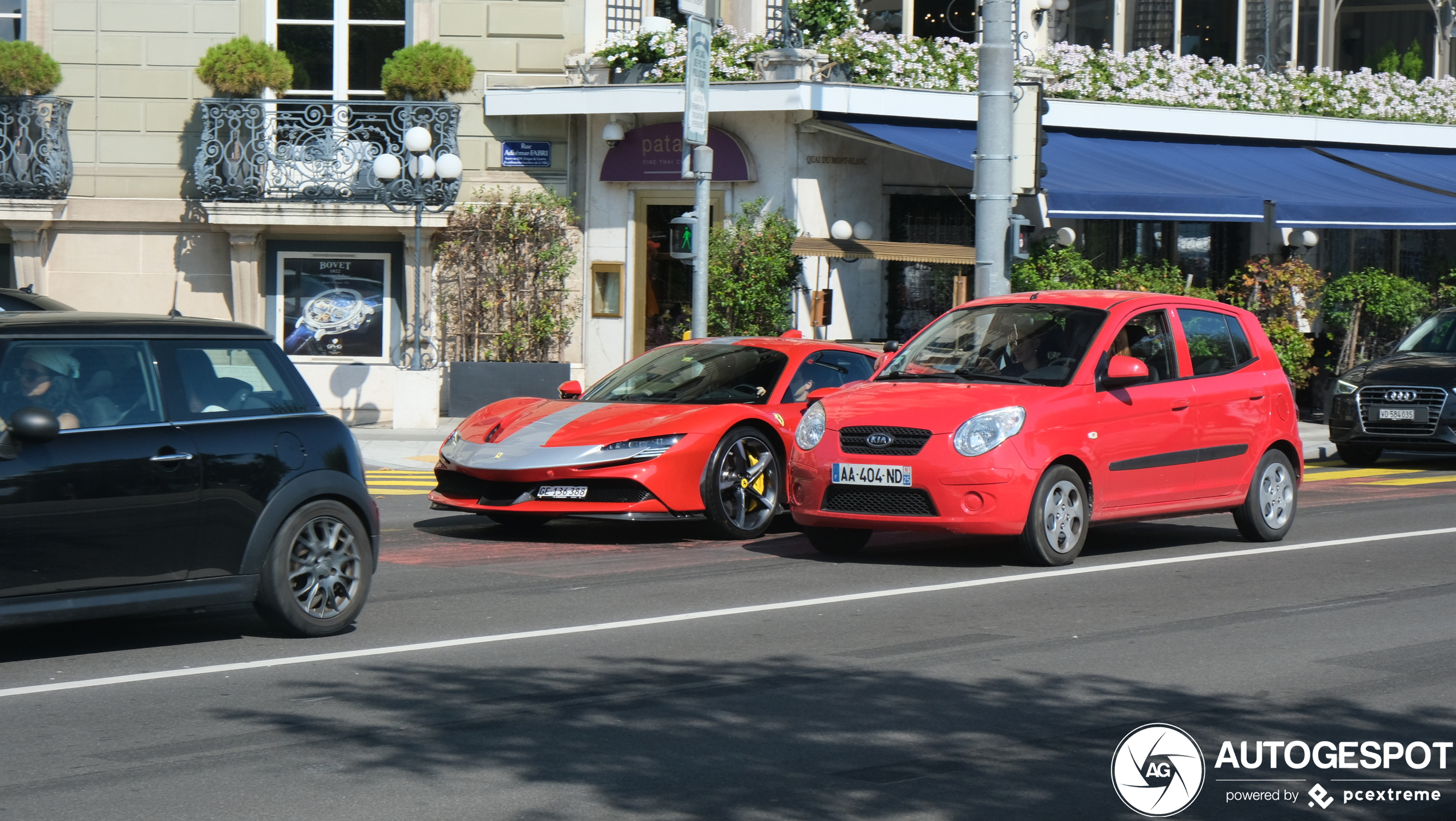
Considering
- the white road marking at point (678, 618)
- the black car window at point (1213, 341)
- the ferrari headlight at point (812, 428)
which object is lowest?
the white road marking at point (678, 618)

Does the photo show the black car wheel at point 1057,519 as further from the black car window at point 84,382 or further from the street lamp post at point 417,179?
the street lamp post at point 417,179

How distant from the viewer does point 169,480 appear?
730 cm

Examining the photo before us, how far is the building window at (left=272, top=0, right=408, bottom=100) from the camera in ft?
75.4

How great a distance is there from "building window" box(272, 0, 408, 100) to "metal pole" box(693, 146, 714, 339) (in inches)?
311

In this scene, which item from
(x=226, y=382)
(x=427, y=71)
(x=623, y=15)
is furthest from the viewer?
(x=623, y=15)

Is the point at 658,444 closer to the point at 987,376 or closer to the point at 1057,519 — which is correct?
the point at 987,376

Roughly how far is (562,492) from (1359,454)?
10682mm

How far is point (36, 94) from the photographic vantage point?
22359 millimetres

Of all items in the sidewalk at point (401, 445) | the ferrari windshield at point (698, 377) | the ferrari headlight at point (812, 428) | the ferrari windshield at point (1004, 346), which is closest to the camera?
the ferrari headlight at point (812, 428)

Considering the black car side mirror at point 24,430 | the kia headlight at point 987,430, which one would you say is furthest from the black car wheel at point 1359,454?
the black car side mirror at point 24,430

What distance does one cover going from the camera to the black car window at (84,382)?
7008 millimetres

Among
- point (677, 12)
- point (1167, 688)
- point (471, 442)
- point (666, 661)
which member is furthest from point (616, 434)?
point (677, 12)

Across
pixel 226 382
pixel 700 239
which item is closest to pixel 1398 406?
pixel 700 239
